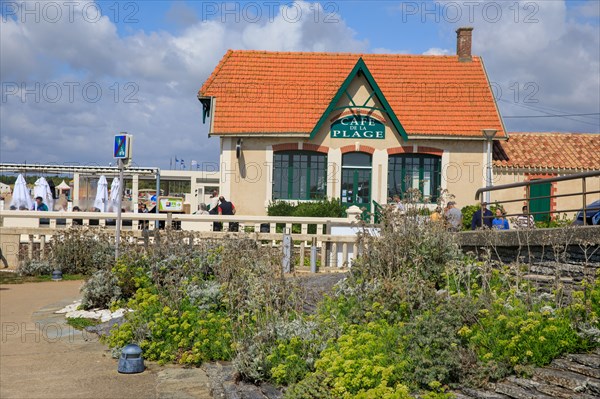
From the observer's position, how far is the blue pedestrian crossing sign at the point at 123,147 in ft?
48.2

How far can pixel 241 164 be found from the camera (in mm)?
25125

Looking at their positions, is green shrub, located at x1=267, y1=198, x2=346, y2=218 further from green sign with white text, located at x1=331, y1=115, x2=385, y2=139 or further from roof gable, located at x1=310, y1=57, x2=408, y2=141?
roof gable, located at x1=310, y1=57, x2=408, y2=141

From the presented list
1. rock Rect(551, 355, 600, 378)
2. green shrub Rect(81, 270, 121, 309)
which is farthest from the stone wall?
green shrub Rect(81, 270, 121, 309)

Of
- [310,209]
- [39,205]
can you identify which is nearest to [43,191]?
[39,205]

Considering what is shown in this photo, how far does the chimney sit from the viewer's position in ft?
91.8

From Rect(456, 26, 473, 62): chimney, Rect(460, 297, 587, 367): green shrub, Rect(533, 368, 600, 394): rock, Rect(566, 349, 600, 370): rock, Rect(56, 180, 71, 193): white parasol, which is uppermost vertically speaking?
Rect(456, 26, 473, 62): chimney

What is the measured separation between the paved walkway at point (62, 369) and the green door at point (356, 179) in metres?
14.3

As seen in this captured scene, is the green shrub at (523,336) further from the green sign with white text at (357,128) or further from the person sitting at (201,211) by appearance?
the green sign with white text at (357,128)

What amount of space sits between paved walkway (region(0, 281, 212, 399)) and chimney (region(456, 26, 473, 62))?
19960 millimetres

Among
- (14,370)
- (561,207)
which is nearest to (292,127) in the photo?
(561,207)

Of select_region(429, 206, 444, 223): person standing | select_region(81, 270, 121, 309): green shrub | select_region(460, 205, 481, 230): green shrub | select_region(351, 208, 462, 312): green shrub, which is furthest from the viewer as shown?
select_region(460, 205, 481, 230): green shrub

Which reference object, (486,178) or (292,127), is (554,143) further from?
(292,127)

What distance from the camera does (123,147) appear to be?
14.7 metres

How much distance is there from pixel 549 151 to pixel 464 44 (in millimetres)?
5048
